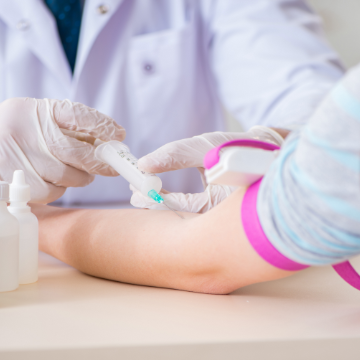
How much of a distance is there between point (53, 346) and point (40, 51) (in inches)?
39.9

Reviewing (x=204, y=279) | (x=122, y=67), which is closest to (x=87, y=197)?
(x=122, y=67)

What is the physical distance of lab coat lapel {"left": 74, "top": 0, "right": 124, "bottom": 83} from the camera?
3.83 feet

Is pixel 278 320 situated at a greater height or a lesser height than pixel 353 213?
lesser

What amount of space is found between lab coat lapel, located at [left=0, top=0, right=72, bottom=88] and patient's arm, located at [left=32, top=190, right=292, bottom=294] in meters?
0.63

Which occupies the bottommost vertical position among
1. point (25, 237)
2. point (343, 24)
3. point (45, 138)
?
point (25, 237)

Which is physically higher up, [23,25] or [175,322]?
[23,25]

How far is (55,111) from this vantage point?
743mm

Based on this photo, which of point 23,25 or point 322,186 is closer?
point 322,186

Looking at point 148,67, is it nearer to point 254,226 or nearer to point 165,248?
point 165,248

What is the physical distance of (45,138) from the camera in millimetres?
758

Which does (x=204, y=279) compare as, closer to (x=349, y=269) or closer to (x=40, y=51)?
(x=349, y=269)

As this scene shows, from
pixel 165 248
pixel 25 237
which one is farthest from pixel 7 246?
pixel 165 248

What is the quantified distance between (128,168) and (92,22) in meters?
0.68

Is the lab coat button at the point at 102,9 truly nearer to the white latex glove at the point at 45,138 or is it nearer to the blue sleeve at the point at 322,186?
the white latex glove at the point at 45,138
